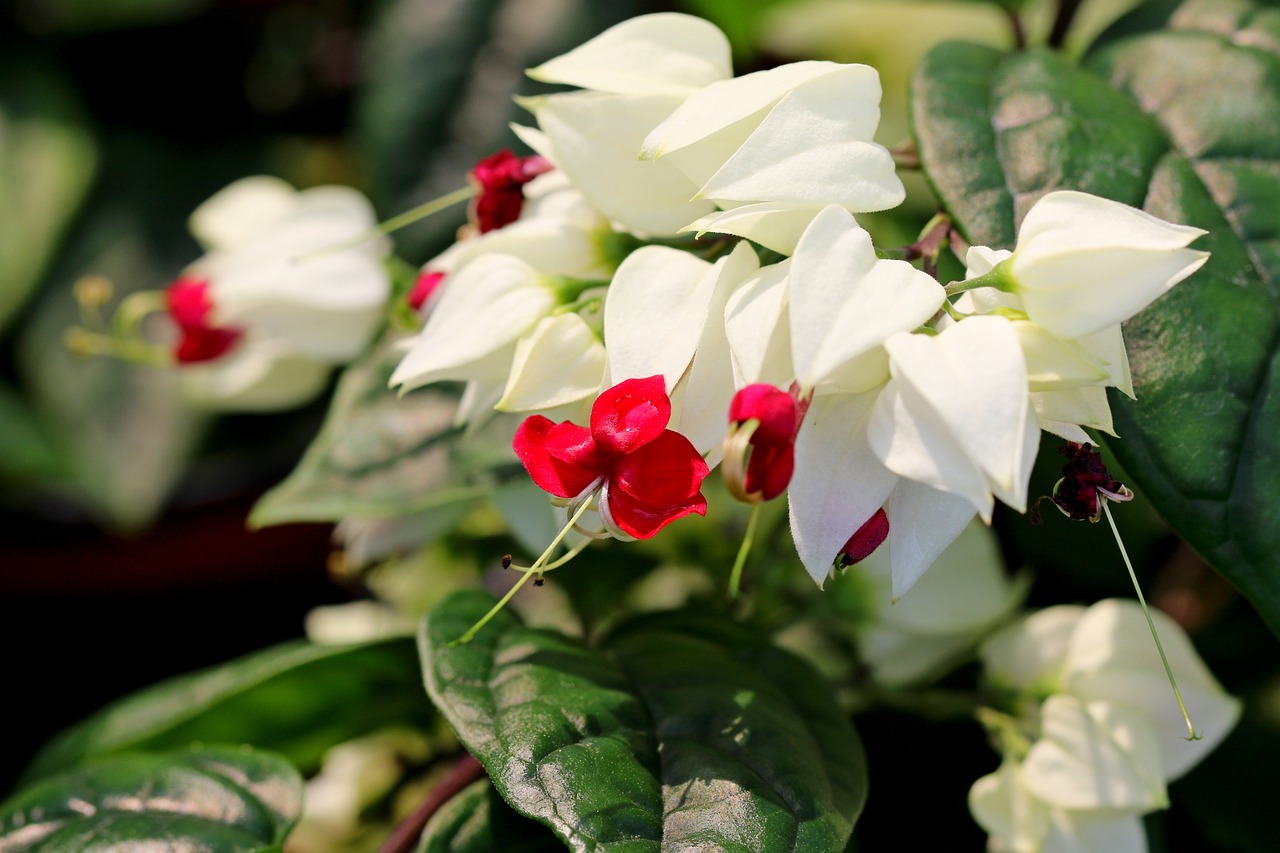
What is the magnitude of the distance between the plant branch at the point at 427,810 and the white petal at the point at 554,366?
0.50 ft

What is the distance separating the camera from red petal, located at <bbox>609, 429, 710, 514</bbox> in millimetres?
275

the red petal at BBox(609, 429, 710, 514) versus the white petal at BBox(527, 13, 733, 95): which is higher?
the white petal at BBox(527, 13, 733, 95)

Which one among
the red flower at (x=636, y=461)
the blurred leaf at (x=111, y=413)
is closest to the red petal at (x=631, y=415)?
the red flower at (x=636, y=461)

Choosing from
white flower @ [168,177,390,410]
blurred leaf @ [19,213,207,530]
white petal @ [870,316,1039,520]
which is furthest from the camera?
blurred leaf @ [19,213,207,530]

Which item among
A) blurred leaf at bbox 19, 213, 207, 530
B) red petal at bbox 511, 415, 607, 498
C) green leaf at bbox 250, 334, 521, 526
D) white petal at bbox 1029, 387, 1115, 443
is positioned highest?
white petal at bbox 1029, 387, 1115, 443

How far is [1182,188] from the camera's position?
1.10ft

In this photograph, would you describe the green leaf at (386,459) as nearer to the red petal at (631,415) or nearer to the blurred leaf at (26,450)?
the red petal at (631,415)

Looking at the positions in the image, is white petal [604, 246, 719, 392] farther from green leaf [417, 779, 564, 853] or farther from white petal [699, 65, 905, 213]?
green leaf [417, 779, 564, 853]

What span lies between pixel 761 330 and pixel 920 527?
59 mm

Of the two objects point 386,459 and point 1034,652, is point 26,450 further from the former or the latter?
point 1034,652

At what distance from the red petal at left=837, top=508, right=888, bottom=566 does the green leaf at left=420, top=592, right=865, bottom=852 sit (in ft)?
0.22

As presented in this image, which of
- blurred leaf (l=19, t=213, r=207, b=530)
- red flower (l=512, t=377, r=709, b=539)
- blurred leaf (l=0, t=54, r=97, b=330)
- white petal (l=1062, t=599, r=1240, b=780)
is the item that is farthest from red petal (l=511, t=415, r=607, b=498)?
blurred leaf (l=0, t=54, r=97, b=330)

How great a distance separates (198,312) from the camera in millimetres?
495

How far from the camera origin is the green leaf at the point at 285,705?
417mm
